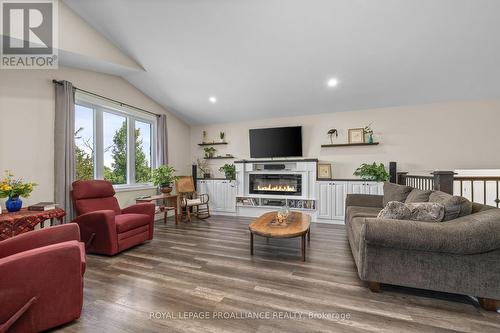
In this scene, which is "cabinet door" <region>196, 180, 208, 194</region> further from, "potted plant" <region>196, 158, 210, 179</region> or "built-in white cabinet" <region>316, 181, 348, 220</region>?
"built-in white cabinet" <region>316, 181, 348, 220</region>

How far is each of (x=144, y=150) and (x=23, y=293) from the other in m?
3.85

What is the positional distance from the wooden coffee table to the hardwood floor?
0.34 metres

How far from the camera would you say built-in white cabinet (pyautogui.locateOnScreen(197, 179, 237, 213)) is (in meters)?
5.41

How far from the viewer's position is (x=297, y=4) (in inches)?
107

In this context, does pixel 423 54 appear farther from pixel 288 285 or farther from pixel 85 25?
pixel 85 25

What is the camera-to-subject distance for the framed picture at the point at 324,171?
4.89 m

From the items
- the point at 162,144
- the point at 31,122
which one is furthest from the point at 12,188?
the point at 162,144

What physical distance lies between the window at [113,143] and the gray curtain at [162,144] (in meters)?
0.14

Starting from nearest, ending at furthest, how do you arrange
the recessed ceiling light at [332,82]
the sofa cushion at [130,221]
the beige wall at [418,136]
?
1. the sofa cushion at [130,221]
2. the recessed ceiling light at [332,82]
3. the beige wall at [418,136]

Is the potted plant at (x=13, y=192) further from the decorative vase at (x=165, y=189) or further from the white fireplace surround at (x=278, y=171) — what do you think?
the white fireplace surround at (x=278, y=171)

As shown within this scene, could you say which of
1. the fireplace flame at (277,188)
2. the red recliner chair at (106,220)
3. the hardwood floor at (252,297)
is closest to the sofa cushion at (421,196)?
the hardwood floor at (252,297)

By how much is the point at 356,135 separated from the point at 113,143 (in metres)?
4.94

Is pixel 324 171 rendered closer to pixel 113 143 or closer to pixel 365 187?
pixel 365 187

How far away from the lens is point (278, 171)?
5.14 meters
